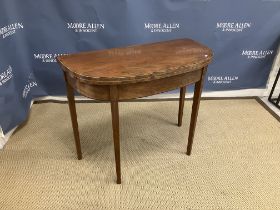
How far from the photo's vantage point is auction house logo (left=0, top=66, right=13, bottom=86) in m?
1.64

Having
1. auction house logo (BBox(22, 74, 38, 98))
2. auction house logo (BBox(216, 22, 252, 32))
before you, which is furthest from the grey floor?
auction house logo (BBox(22, 74, 38, 98))

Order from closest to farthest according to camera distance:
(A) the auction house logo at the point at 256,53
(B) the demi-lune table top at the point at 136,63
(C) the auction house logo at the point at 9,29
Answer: (B) the demi-lune table top at the point at 136,63
(C) the auction house logo at the point at 9,29
(A) the auction house logo at the point at 256,53

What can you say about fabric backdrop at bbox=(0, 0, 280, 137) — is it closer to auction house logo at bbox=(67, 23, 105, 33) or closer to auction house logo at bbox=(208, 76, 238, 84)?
auction house logo at bbox=(67, 23, 105, 33)

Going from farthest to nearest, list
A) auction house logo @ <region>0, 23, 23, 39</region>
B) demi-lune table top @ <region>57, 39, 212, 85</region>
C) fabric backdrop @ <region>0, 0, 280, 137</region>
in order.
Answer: fabric backdrop @ <region>0, 0, 280, 137</region>
auction house logo @ <region>0, 23, 23, 39</region>
demi-lune table top @ <region>57, 39, 212, 85</region>

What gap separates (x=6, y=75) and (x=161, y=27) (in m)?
1.17

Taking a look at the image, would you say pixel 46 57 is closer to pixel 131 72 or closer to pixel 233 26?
pixel 131 72

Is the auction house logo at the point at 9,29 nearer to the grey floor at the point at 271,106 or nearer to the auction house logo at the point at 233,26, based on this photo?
the auction house logo at the point at 233,26

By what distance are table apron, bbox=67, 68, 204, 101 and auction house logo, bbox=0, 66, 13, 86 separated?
25.4 inches

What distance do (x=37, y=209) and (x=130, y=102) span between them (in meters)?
1.18

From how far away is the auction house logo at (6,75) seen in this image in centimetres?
164

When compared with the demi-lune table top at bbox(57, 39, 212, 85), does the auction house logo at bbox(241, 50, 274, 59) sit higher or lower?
lower

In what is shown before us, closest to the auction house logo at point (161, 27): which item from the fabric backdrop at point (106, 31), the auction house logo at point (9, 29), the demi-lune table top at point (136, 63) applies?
the fabric backdrop at point (106, 31)

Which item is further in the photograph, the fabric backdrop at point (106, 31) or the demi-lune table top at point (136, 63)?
the fabric backdrop at point (106, 31)

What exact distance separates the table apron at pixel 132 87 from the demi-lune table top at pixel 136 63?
0.04m
